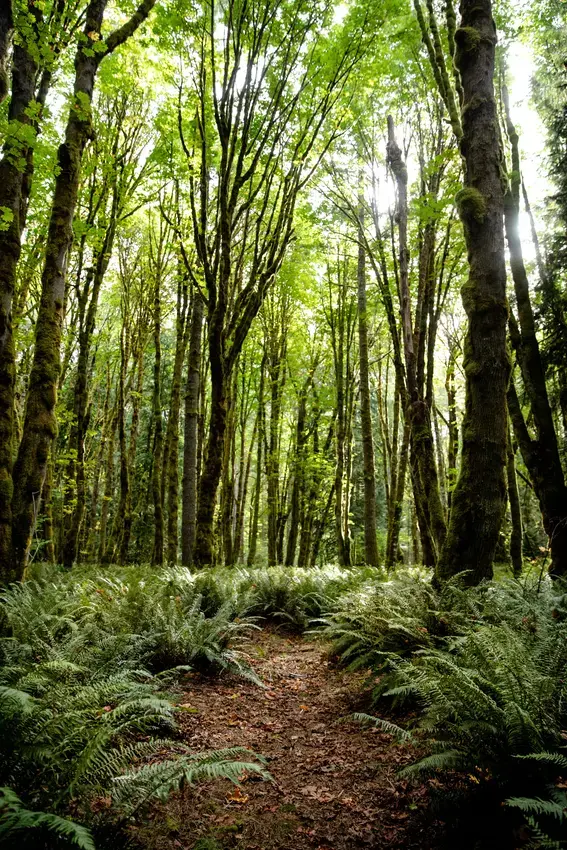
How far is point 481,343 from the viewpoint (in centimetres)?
461

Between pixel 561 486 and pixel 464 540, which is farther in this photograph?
pixel 561 486

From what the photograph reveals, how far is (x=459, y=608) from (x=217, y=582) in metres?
3.39

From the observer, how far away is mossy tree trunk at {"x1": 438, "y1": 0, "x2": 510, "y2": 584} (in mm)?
4492

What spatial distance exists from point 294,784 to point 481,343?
3.93 m

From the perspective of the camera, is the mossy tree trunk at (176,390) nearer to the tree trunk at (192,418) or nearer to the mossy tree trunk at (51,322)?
the tree trunk at (192,418)

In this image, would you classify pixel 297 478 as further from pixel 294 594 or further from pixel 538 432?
pixel 538 432

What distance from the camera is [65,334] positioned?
1358 cm

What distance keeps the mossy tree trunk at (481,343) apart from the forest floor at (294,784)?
68.3 inches

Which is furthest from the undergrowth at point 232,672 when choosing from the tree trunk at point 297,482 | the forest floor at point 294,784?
the tree trunk at point 297,482

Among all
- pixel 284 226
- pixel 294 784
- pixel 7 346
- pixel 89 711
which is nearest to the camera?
pixel 89 711

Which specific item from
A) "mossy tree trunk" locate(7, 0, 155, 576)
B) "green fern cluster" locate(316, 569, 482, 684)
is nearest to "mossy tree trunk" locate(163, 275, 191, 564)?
"mossy tree trunk" locate(7, 0, 155, 576)

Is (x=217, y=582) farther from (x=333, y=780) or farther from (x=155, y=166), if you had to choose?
(x=155, y=166)

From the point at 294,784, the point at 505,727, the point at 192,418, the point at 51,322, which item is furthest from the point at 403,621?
the point at 192,418

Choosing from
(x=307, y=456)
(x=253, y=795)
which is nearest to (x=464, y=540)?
(x=253, y=795)
